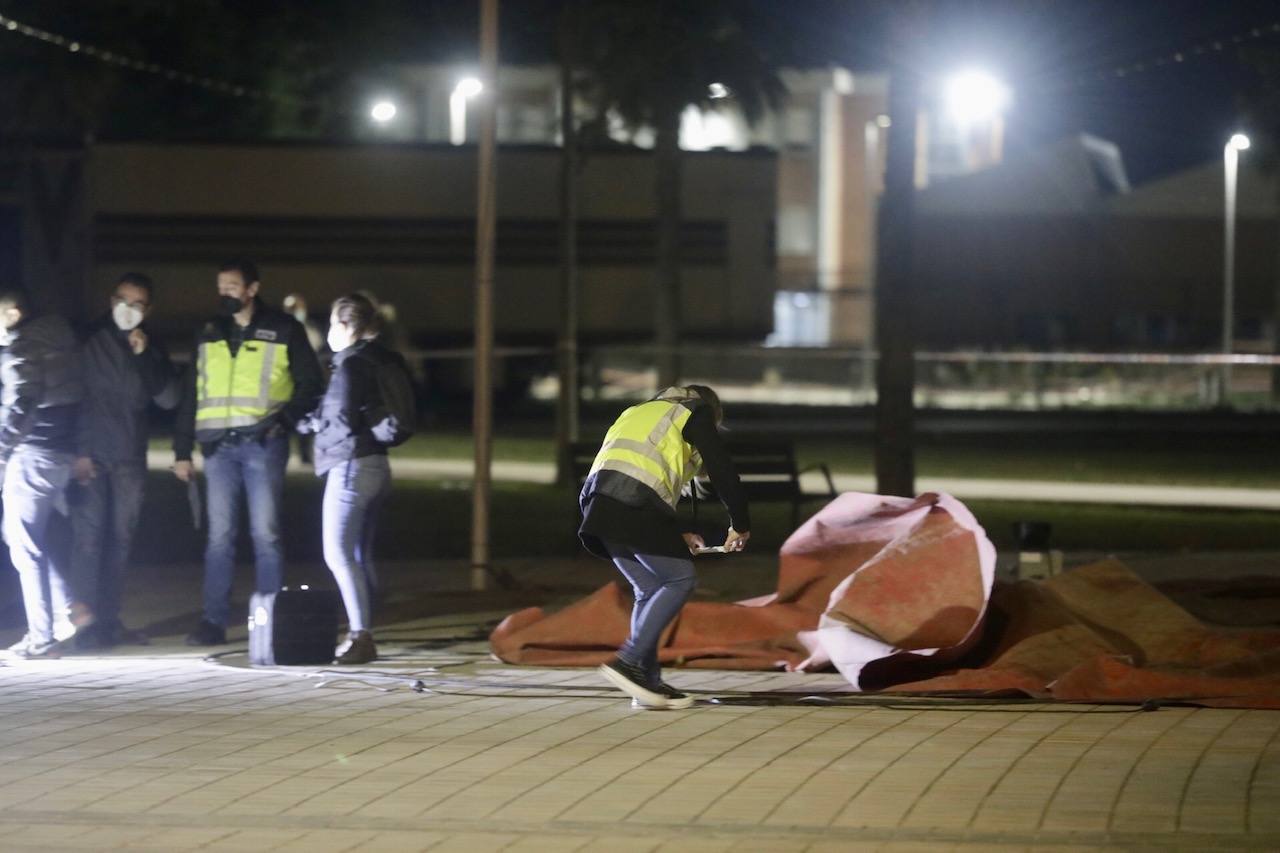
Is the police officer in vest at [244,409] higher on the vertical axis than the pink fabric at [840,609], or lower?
higher

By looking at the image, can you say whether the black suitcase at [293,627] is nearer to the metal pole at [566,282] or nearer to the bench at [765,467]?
the bench at [765,467]

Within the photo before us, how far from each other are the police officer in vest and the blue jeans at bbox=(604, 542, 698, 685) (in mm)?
2626

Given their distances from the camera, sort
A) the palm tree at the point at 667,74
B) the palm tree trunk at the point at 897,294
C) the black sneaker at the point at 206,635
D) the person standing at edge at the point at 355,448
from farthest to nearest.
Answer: the palm tree at the point at 667,74 → the palm tree trunk at the point at 897,294 → the black sneaker at the point at 206,635 → the person standing at edge at the point at 355,448

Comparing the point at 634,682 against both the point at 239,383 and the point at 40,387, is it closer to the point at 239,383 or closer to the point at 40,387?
the point at 239,383

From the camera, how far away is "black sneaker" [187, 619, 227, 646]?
37.1 ft

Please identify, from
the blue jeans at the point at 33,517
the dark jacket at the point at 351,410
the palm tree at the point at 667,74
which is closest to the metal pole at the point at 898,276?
the dark jacket at the point at 351,410

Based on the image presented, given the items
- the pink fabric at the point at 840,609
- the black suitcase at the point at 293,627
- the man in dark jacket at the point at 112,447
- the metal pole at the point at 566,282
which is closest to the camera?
the pink fabric at the point at 840,609

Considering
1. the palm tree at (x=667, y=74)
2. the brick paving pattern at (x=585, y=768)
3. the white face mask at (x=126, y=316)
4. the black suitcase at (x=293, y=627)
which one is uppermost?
the palm tree at (x=667, y=74)

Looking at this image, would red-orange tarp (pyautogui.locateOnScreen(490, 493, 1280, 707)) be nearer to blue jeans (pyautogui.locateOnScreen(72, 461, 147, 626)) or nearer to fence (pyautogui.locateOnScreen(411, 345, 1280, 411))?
blue jeans (pyautogui.locateOnScreen(72, 461, 147, 626))

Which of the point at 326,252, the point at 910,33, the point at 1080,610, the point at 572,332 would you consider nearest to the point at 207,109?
the point at 326,252

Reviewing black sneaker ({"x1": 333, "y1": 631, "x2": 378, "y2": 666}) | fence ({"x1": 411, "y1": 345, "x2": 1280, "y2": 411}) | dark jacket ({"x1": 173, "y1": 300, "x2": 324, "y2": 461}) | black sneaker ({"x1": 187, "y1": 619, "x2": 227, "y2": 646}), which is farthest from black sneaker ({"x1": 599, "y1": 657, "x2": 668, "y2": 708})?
fence ({"x1": 411, "y1": 345, "x2": 1280, "y2": 411})

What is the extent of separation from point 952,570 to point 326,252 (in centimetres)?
2709

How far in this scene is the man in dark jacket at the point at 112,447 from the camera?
11.1 m

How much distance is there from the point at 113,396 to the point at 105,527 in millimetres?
745
